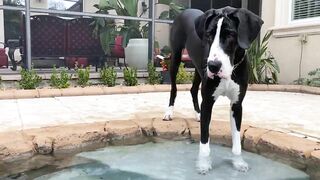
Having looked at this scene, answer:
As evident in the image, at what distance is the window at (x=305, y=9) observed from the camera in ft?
18.7

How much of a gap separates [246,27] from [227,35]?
0.11m

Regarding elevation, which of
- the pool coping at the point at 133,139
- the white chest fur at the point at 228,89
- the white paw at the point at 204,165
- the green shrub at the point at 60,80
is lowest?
the white paw at the point at 204,165

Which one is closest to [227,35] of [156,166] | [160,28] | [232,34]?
[232,34]

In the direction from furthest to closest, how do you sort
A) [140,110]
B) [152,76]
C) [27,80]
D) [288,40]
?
[288,40] < [152,76] < [27,80] < [140,110]

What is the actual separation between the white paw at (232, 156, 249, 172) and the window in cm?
435

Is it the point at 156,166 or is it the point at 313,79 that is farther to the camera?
the point at 313,79

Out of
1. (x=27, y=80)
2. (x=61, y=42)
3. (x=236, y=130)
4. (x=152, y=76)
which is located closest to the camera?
(x=236, y=130)

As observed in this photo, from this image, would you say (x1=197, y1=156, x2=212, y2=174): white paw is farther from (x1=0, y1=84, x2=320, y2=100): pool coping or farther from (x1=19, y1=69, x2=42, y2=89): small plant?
(x1=19, y1=69, x2=42, y2=89): small plant

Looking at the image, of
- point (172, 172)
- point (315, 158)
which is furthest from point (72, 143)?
point (315, 158)

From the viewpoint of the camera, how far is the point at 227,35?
1.71 m

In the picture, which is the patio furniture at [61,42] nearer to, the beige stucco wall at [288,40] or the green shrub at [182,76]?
the green shrub at [182,76]

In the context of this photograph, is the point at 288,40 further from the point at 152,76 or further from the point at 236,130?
the point at 236,130

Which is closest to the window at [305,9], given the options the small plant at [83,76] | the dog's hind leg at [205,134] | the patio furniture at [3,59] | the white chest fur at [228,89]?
the small plant at [83,76]

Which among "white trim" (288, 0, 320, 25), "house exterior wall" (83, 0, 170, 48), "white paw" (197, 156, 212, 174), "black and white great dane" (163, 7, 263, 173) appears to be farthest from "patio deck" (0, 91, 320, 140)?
"house exterior wall" (83, 0, 170, 48)
